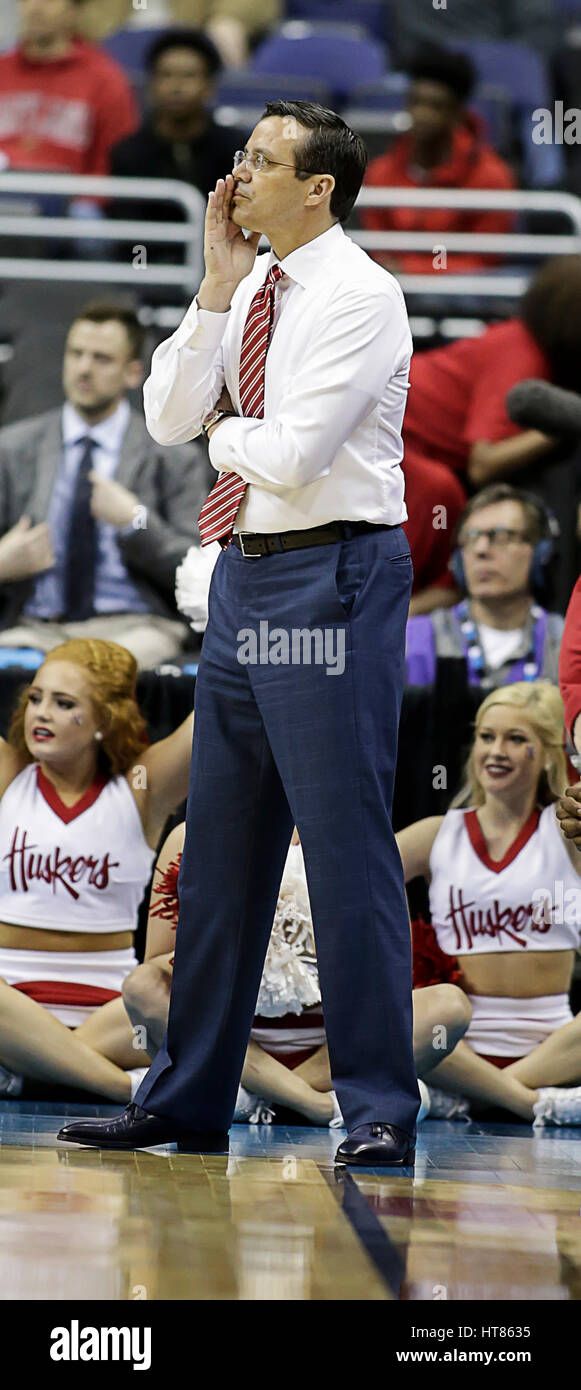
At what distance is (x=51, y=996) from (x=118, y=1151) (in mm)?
915

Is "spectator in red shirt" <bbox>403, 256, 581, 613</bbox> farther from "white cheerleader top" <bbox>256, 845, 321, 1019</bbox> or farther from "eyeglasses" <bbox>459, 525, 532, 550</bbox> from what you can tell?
"white cheerleader top" <bbox>256, 845, 321, 1019</bbox>

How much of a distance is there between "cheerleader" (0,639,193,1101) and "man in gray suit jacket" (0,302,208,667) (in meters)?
0.68

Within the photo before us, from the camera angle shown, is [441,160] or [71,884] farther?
[441,160]

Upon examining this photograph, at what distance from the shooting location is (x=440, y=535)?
4.98m

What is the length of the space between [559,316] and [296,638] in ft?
8.76

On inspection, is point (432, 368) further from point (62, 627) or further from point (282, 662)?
point (282, 662)

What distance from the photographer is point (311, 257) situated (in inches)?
113

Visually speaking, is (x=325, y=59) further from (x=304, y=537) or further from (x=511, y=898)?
(x=304, y=537)

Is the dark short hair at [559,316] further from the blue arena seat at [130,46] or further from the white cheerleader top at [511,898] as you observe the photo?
the blue arena seat at [130,46]

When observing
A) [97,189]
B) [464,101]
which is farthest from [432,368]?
[464,101]

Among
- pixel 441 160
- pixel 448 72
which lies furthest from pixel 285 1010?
pixel 448 72

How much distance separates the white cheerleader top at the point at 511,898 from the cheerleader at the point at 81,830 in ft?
2.00

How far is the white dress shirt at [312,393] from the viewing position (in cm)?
272

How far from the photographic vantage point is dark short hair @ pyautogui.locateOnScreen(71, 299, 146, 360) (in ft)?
16.2
